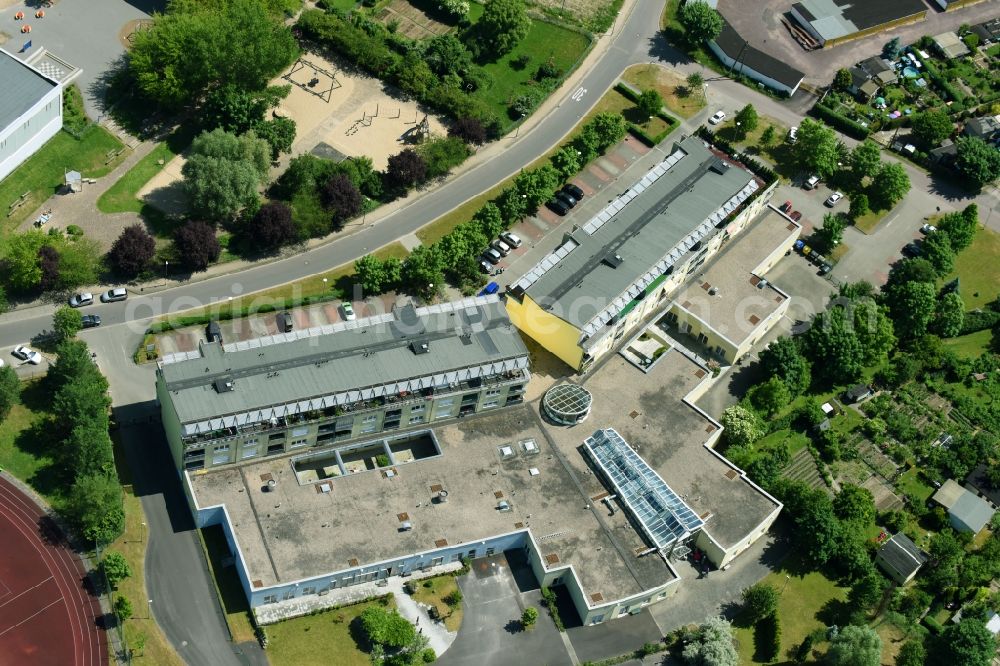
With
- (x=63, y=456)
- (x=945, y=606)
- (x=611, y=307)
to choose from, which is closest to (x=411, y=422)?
(x=611, y=307)

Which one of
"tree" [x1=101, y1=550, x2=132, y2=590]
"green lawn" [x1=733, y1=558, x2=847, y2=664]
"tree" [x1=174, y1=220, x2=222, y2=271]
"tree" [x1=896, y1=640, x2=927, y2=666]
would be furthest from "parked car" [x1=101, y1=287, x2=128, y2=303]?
"tree" [x1=896, y1=640, x2=927, y2=666]

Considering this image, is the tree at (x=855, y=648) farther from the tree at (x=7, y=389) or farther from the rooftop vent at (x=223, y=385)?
the tree at (x=7, y=389)

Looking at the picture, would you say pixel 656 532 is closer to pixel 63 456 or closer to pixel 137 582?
pixel 137 582

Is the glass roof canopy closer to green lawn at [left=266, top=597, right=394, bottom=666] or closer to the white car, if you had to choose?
green lawn at [left=266, top=597, right=394, bottom=666]

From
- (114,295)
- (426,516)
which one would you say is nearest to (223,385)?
(426,516)

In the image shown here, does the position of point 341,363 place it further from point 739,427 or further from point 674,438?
point 739,427

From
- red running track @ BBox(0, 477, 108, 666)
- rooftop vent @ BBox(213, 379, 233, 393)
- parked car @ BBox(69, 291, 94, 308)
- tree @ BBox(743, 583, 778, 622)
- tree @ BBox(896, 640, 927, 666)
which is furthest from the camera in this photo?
parked car @ BBox(69, 291, 94, 308)
